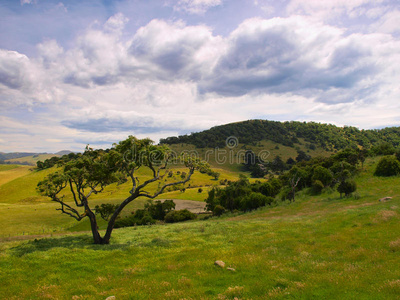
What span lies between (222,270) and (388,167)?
2676 inches

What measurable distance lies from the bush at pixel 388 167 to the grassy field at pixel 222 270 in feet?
160

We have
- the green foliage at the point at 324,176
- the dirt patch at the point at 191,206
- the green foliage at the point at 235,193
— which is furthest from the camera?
the dirt patch at the point at 191,206

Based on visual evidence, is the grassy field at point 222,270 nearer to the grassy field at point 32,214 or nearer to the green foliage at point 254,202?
the grassy field at point 32,214

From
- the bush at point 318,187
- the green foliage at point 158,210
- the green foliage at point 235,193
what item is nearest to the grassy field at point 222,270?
the bush at point 318,187

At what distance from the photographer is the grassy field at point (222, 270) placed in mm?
10336

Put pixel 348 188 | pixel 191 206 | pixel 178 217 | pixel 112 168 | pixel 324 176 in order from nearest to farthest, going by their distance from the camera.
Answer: pixel 112 168 < pixel 348 188 < pixel 178 217 < pixel 324 176 < pixel 191 206

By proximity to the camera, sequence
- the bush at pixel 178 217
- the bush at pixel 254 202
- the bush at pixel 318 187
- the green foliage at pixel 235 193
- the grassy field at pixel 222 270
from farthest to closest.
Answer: the green foliage at pixel 235 193
the bush at pixel 178 217
the bush at pixel 254 202
the bush at pixel 318 187
the grassy field at pixel 222 270

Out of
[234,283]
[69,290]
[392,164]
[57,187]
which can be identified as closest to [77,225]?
[57,187]

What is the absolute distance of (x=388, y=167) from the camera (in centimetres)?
6012

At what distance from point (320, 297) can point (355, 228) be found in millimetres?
16232

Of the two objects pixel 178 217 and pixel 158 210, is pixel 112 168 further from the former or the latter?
pixel 158 210

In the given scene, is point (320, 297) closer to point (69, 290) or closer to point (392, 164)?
point (69, 290)

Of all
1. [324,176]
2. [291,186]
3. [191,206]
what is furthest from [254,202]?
[191,206]

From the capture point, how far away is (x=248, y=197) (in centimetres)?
6438
